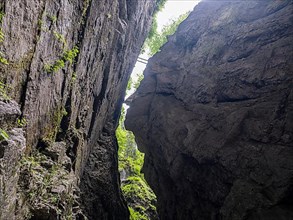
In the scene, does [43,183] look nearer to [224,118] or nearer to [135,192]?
[224,118]

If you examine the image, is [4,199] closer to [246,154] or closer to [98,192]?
[246,154]

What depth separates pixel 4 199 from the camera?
217 inches

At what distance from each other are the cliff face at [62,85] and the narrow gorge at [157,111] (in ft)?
0.17

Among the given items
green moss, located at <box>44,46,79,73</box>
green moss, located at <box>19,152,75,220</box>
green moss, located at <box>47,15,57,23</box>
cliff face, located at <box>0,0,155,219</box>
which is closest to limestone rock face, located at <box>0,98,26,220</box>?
cliff face, located at <box>0,0,155,219</box>

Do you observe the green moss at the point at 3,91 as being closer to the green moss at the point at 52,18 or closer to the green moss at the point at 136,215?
the green moss at the point at 52,18

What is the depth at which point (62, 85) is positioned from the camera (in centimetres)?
977

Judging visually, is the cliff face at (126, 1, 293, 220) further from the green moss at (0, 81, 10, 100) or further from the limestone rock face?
the green moss at (0, 81, 10, 100)

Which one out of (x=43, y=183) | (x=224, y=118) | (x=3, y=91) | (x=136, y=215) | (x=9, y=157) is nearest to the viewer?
(x=9, y=157)

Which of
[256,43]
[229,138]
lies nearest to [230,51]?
[256,43]

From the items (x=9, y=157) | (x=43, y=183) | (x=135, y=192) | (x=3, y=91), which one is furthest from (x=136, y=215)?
(x=3, y=91)

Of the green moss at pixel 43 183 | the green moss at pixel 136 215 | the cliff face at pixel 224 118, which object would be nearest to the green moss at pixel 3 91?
the green moss at pixel 43 183

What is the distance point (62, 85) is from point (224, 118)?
7.73m

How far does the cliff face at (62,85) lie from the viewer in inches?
250

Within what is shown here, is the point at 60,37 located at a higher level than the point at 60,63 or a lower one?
higher
